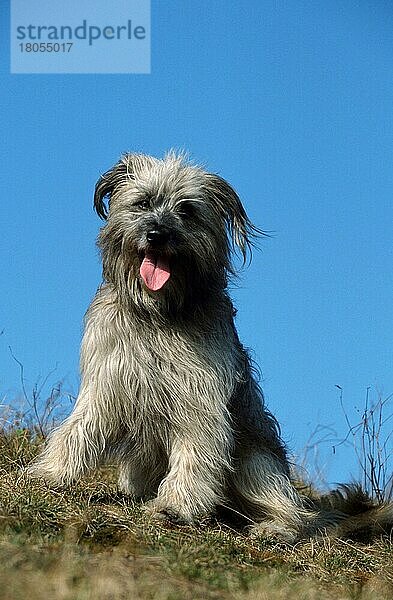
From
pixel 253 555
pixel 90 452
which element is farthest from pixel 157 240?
pixel 253 555

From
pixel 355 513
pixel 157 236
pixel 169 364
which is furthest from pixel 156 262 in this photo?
pixel 355 513

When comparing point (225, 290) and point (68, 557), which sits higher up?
point (225, 290)

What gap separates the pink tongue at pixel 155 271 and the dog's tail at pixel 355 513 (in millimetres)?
2126

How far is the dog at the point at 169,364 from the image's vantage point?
611 centimetres

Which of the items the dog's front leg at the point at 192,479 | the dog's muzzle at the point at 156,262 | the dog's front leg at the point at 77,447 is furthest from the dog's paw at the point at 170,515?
the dog's muzzle at the point at 156,262

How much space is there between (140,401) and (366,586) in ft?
5.79

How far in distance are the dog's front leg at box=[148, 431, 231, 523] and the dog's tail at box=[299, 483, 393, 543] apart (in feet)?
3.41

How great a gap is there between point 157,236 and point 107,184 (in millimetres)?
869

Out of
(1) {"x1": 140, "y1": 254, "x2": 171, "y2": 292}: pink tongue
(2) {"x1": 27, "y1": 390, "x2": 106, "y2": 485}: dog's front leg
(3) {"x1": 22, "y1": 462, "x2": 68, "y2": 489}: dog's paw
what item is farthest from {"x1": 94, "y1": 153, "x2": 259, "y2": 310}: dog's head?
(3) {"x1": 22, "y1": 462, "x2": 68, "y2": 489}: dog's paw

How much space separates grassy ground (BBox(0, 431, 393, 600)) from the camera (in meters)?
4.11

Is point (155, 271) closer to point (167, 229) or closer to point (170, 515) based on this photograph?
point (167, 229)

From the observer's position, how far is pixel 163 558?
16.1 feet

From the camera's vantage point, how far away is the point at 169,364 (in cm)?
626

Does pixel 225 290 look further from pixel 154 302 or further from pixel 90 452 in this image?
pixel 90 452
